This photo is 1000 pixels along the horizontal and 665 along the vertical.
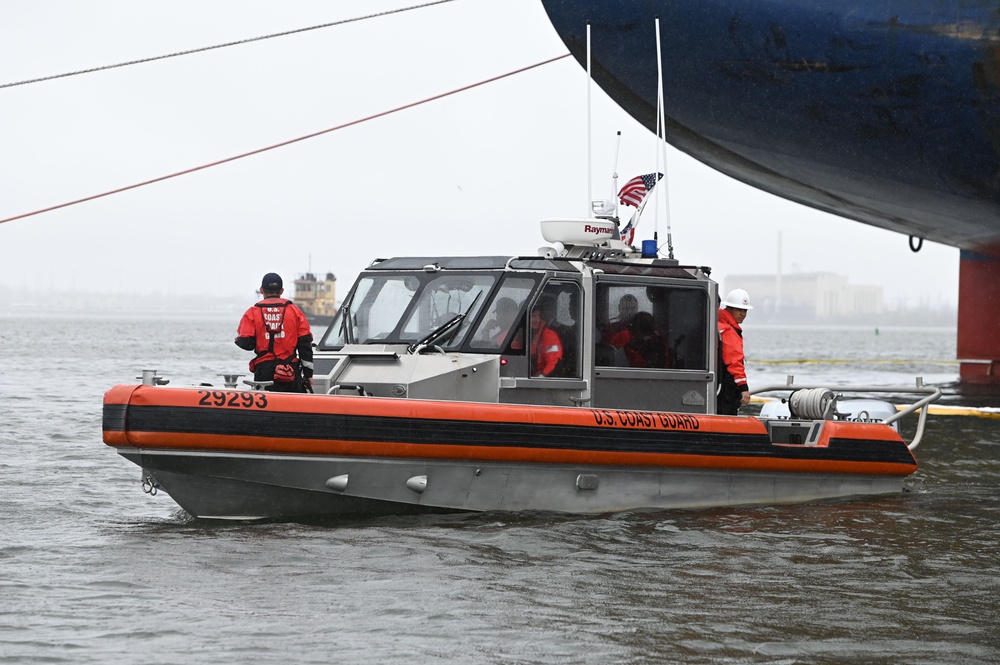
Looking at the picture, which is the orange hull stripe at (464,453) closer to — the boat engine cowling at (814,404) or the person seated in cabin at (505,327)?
the boat engine cowling at (814,404)

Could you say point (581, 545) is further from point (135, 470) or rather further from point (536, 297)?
point (135, 470)

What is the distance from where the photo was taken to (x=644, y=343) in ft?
32.1

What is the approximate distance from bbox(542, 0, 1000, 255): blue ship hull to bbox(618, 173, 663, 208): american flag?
20.0 ft

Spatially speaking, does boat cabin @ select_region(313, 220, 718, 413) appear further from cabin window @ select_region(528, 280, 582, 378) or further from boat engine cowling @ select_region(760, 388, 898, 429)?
boat engine cowling @ select_region(760, 388, 898, 429)

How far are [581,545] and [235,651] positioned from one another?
3116 millimetres

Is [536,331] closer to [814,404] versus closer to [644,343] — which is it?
[644,343]

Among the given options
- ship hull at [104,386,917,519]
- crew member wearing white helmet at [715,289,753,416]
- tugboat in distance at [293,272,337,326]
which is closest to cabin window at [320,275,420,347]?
ship hull at [104,386,917,519]

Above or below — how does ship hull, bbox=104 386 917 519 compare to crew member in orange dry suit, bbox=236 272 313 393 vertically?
below

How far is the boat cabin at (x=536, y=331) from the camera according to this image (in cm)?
924

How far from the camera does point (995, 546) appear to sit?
8.85 metres

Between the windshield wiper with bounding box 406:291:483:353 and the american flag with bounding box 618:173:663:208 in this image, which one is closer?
the windshield wiper with bounding box 406:291:483:353

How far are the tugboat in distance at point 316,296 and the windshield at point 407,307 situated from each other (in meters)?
104

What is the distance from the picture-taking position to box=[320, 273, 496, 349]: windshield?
9477 mm

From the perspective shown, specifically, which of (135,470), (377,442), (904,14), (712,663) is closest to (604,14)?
(904,14)
